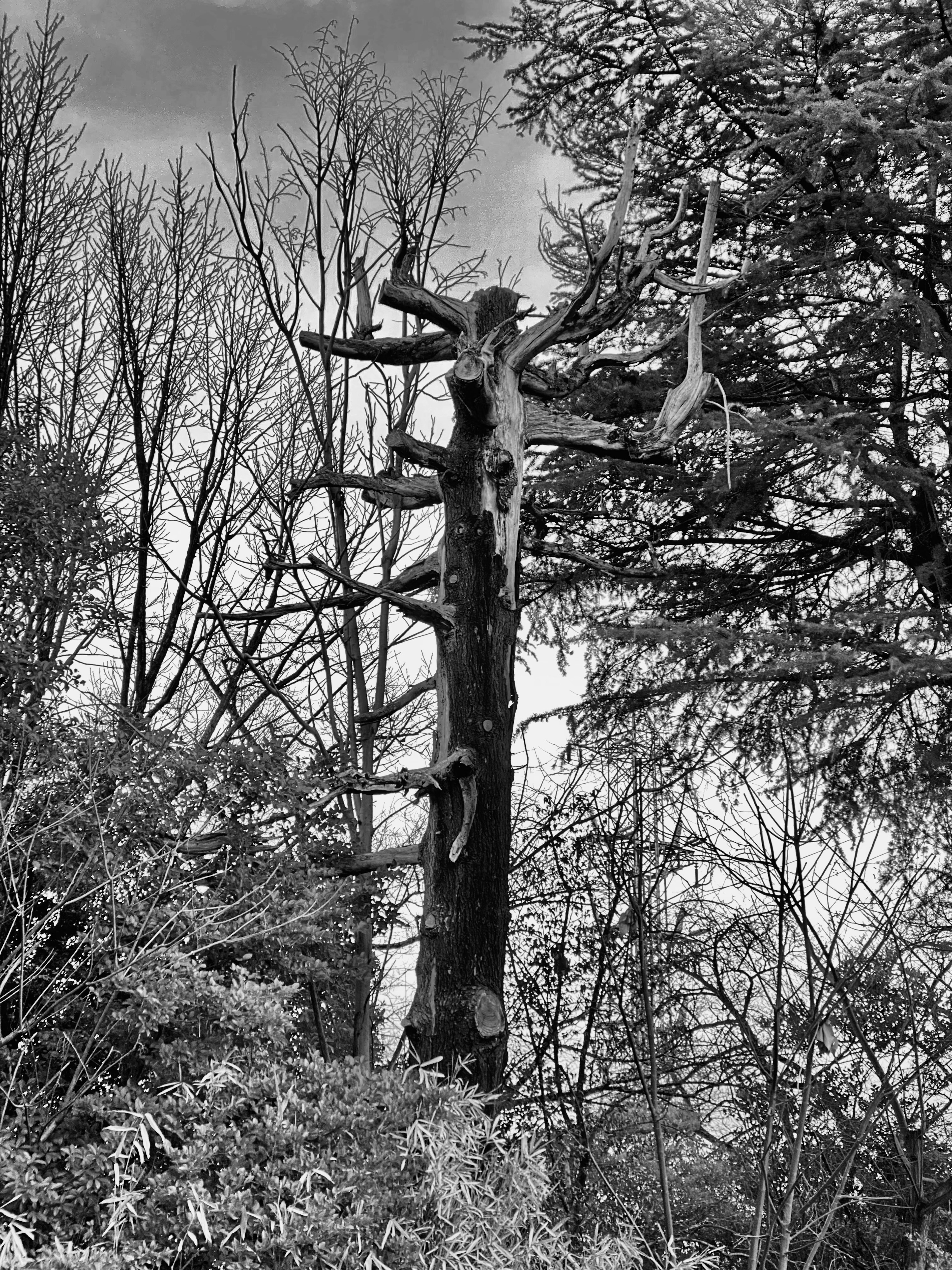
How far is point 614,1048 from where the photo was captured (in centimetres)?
620

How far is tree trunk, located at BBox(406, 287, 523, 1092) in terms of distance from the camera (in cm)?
464

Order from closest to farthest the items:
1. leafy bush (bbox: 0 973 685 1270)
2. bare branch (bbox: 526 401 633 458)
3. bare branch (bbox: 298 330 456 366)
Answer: leafy bush (bbox: 0 973 685 1270) < bare branch (bbox: 526 401 633 458) < bare branch (bbox: 298 330 456 366)

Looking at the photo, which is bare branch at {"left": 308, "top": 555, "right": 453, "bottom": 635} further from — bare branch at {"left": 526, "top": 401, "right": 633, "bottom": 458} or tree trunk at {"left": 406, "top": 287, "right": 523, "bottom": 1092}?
bare branch at {"left": 526, "top": 401, "right": 633, "bottom": 458}

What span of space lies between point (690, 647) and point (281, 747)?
8.71 ft

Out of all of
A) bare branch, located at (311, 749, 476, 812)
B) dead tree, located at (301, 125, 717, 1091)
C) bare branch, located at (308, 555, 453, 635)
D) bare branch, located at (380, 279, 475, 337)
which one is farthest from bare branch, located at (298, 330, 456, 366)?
bare branch, located at (311, 749, 476, 812)

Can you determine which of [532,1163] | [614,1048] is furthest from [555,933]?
[532,1163]

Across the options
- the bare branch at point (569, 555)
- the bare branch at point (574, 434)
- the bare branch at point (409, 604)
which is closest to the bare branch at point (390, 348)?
the bare branch at point (574, 434)

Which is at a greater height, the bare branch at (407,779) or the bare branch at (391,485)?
the bare branch at (391,485)

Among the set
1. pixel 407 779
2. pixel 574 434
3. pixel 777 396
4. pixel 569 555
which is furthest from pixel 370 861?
pixel 777 396

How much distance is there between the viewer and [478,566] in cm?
519

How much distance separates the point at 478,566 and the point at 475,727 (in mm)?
780

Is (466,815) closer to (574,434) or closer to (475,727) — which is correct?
(475,727)

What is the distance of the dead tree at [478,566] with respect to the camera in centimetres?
470

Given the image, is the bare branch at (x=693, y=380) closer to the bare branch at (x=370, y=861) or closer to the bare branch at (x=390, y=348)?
the bare branch at (x=390, y=348)
